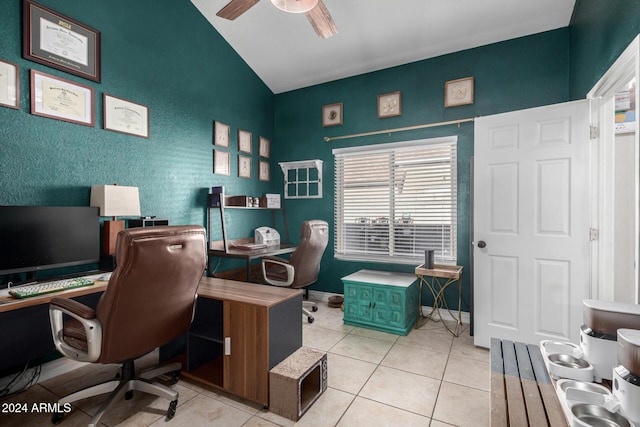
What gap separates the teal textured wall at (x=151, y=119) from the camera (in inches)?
87.7

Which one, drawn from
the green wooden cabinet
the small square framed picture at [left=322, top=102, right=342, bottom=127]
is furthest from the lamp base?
the small square framed picture at [left=322, top=102, right=342, bottom=127]

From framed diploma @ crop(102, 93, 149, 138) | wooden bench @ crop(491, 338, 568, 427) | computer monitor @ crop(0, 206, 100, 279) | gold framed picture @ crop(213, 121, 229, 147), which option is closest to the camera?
wooden bench @ crop(491, 338, 568, 427)

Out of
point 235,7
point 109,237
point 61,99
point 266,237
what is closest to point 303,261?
point 266,237

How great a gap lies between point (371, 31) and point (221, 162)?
2355 mm

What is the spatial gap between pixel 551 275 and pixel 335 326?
206 cm

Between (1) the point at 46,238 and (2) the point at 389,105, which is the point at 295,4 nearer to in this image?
(2) the point at 389,105

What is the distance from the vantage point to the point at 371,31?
3445 mm

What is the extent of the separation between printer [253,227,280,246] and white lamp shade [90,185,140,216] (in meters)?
1.70

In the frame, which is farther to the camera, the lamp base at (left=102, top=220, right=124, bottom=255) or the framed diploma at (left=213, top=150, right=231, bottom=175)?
the framed diploma at (left=213, top=150, right=231, bottom=175)

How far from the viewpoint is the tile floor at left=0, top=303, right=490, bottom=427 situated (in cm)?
183

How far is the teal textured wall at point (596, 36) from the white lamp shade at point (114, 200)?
358cm

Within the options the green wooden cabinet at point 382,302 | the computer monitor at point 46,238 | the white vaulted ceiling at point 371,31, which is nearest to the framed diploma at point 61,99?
the computer monitor at point 46,238

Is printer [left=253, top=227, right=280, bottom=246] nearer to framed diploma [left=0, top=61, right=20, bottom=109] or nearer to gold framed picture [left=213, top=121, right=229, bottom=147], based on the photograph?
gold framed picture [left=213, top=121, right=229, bottom=147]

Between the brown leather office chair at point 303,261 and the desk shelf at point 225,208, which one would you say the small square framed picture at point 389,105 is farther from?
the desk shelf at point 225,208
